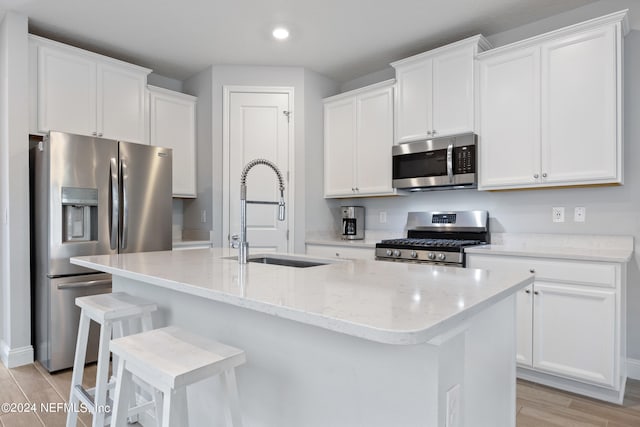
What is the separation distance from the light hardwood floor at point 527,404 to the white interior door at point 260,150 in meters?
1.92

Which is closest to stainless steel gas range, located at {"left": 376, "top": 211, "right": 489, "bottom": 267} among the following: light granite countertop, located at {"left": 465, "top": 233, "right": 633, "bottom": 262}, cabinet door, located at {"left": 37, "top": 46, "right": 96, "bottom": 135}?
light granite countertop, located at {"left": 465, "top": 233, "right": 633, "bottom": 262}

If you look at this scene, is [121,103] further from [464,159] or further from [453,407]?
[453,407]

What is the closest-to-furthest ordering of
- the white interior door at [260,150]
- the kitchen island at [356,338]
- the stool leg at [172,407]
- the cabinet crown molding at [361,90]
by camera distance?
the kitchen island at [356,338]
the stool leg at [172,407]
the cabinet crown molding at [361,90]
the white interior door at [260,150]

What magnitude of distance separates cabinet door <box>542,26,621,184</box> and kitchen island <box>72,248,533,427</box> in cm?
155

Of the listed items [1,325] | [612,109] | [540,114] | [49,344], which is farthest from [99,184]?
[612,109]

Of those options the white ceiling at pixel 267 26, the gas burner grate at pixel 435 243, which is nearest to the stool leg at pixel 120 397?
the gas burner grate at pixel 435 243

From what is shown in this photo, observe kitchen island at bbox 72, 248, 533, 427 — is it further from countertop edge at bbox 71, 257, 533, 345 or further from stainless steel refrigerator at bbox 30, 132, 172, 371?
stainless steel refrigerator at bbox 30, 132, 172, 371

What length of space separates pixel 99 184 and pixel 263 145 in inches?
62.9

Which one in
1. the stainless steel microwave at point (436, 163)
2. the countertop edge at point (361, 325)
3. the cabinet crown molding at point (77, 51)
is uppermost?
the cabinet crown molding at point (77, 51)

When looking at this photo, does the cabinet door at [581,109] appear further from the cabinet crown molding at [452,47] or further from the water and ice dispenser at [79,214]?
the water and ice dispenser at [79,214]

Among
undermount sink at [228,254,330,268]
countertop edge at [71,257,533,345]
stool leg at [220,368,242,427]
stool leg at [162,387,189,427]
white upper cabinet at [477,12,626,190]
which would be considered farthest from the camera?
white upper cabinet at [477,12,626,190]

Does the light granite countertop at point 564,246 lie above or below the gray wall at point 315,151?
below

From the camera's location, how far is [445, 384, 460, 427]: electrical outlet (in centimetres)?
99

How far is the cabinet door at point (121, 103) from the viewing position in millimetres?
3387
